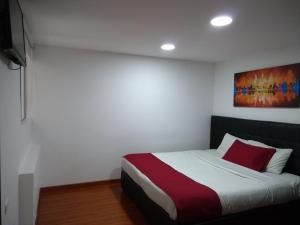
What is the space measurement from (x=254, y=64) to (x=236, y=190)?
2220mm

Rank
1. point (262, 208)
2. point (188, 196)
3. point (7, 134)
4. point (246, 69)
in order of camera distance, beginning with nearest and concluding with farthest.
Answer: point (7, 134), point (188, 196), point (262, 208), point (246, 69)

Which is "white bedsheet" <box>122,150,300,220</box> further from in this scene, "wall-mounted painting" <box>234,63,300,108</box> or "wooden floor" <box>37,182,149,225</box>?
"wall-mounted painting" <box>234,63,300,108</box>

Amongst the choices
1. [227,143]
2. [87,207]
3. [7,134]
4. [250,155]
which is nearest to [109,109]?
[87,207]

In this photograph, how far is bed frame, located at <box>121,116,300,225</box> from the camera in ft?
7.12

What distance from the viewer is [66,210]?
2834mm

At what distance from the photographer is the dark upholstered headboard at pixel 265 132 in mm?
2744

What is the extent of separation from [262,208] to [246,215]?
0.22 metres

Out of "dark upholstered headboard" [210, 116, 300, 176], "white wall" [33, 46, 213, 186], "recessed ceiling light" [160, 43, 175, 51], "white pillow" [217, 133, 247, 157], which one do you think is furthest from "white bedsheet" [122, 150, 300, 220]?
"recessed ceiling light" [160, 43, 175, 51]

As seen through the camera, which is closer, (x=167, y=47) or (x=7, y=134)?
(x=7, y=134)

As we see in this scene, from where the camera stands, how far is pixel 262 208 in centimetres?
226

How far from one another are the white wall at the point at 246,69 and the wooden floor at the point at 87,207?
237 cm

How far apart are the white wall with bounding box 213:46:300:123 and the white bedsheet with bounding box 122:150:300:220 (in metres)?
0.87

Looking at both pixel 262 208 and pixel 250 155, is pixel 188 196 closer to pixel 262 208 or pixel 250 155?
pixel 262 208

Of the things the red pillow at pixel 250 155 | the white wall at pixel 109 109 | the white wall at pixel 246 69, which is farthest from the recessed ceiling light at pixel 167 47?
the red pillow at pixel 250 155
